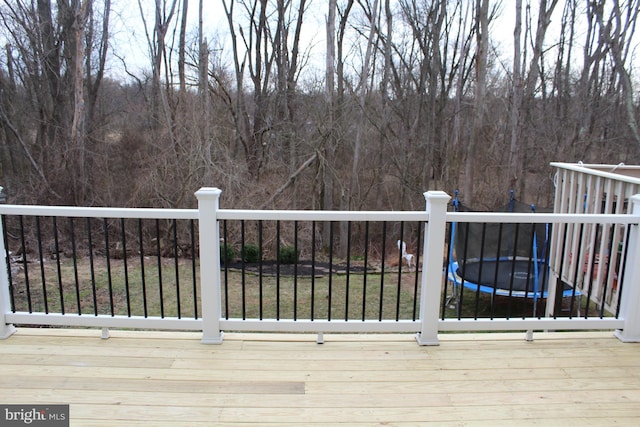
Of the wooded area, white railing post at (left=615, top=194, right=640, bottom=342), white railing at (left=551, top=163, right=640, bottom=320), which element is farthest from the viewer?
the wooded area

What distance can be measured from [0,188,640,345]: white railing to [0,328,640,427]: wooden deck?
0.10 meters

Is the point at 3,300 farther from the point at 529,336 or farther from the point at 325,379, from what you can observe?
the point at 529,336

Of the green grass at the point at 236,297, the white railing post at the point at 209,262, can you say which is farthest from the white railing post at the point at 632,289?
the green grass at the point at 236,297

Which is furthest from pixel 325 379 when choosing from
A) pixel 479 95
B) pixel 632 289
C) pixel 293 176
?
pixel 479 95

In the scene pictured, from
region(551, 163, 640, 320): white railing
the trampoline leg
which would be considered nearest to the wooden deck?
the trampoline leg

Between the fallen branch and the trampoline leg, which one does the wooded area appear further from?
the trampoline leg

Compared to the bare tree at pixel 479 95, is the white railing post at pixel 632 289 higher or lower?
lower

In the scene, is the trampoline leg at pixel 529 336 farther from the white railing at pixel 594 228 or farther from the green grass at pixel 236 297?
the green grass at pixel 236 297

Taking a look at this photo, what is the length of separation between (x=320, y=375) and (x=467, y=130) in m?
14.4

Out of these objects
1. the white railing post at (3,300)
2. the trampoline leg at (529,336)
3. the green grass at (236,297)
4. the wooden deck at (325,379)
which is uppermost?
the white railing post at (3,300)

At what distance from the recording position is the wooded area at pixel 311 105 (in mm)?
11797

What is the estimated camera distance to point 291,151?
13.7 metres

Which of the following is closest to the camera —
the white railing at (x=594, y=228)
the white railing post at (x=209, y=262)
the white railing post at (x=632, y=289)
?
the white railing post at (x=209, y=262)

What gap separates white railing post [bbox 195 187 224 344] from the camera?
2.50 m
